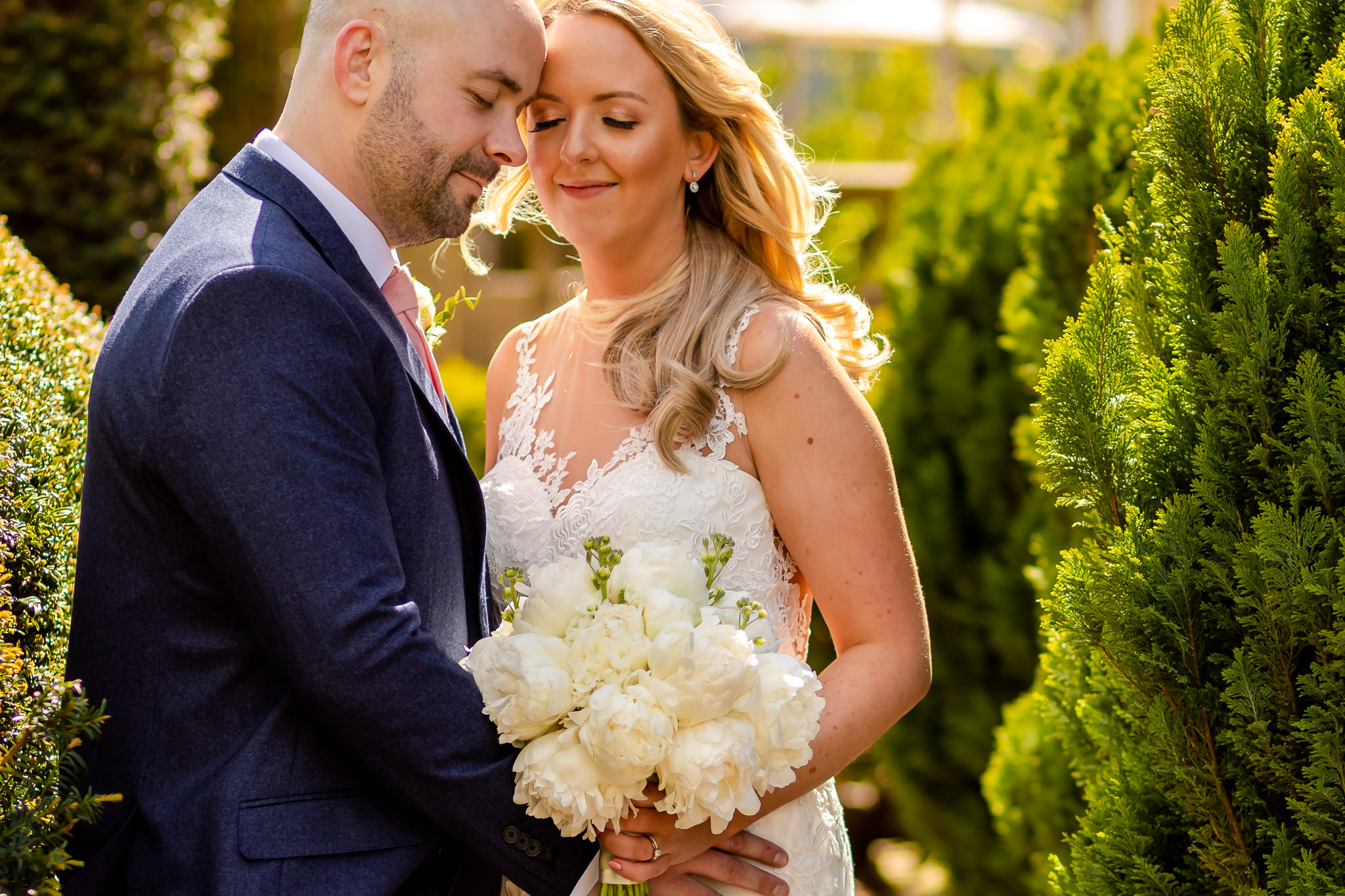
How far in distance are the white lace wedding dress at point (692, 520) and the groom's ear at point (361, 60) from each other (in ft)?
2.98

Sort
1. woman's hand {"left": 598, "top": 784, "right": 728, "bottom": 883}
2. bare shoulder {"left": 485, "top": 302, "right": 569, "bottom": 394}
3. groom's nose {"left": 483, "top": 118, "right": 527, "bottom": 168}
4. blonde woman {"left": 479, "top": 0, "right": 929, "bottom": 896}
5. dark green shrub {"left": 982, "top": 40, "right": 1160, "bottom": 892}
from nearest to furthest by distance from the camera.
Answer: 1. woman's hand {"left": 598, "top": 784, "right": 728, "bottom": 883}
2. groom's nose {"left": 483, "top": 118, "right": 527, "bottom": 168}
3. blonde woman {"left": 479, "top": 0, "right": 929, "bottom": 896}
4. bare shoulder {"left": 485, "top": 302, "right": 569, "bottom": 394}
5. dark green shrub {"left": 982, "top": 40, "right": 1160, "bottom": 892}

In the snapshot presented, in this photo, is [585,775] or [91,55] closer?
[585,775]

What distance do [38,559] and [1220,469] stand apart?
6.91 feet

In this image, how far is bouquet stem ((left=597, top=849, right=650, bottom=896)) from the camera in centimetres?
213

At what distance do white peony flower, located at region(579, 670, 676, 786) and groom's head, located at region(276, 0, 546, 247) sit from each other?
1.01 metres

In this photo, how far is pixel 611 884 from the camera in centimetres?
213

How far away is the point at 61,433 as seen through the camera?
240cm

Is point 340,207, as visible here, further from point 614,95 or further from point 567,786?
point 567,786

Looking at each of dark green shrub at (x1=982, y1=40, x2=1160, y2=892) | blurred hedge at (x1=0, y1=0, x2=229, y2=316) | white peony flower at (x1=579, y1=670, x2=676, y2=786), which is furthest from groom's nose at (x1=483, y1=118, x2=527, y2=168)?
blurred hedge at (x1=0, y1=0, x2=229, y2=316)

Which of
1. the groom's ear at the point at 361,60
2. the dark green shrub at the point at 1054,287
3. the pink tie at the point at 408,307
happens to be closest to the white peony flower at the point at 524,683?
the pink tie at the point at 408,307

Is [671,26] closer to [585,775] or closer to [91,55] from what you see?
[585,775]

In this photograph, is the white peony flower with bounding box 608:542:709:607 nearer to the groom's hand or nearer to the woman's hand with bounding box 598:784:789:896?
the woman's hand with bounding box 598:784:789:896

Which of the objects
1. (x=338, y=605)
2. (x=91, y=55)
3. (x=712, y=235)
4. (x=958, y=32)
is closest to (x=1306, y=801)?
(x=338, y=605)

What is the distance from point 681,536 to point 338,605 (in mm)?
843
